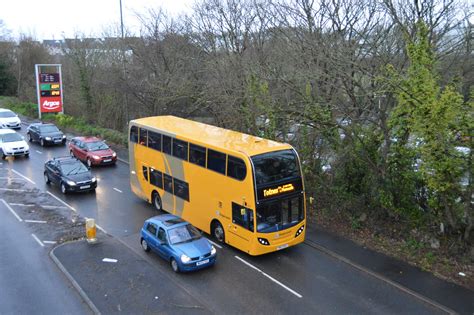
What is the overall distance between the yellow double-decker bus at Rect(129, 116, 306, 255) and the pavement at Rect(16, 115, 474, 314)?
227 centimetres

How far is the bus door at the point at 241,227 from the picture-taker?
14.5m

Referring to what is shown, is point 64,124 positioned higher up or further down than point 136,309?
higher up

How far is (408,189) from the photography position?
1627 cm

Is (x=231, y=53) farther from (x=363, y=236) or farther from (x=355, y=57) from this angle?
(x=363, y=236)

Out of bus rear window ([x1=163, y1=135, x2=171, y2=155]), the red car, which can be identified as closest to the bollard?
bus rear window ([x1=163, y1=135, x2=171, y2=155])

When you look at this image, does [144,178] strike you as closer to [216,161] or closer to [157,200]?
[157,200]

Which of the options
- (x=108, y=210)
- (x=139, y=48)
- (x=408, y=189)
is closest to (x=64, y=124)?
(x=139, y=48)

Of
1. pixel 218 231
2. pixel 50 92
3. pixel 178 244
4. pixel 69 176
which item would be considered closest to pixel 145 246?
pixel 178 244

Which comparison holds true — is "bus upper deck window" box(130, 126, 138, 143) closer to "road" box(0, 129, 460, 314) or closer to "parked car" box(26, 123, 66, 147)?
"road" box(0, 129, 460, 314)

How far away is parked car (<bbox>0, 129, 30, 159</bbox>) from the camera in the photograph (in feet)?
95.1

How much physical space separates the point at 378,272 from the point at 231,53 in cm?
1471

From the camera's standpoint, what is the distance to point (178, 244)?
1429 cm

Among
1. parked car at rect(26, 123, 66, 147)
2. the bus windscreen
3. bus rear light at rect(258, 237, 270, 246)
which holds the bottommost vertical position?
bus rear light at rect(258, 237, 270, 246)

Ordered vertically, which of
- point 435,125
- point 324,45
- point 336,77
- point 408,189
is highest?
point 324,45
